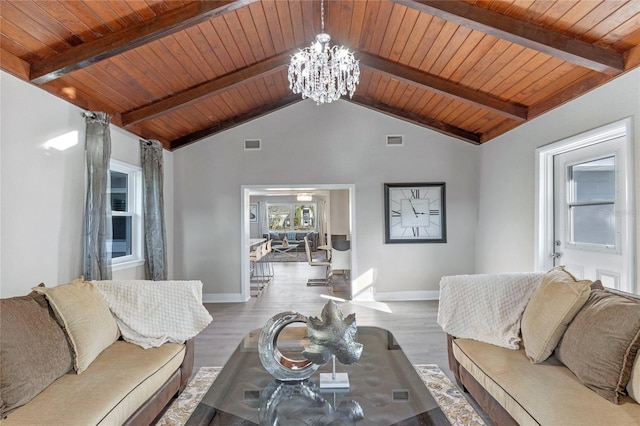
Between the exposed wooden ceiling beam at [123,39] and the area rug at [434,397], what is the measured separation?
8.80 feet

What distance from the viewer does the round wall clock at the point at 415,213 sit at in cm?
527

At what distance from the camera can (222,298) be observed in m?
5.25

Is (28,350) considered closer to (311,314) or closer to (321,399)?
(321,399)

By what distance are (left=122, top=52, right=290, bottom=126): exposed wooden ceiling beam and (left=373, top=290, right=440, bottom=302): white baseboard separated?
3651 millimetres

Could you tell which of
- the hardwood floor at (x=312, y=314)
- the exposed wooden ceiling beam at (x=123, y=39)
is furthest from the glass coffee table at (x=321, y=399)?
the exposed wooden ceiling beam at (x=123, y=39)

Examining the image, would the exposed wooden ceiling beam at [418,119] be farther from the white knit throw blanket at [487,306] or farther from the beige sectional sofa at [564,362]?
the beige sectional sofa at [564,362]

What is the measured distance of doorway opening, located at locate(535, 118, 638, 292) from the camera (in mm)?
2650

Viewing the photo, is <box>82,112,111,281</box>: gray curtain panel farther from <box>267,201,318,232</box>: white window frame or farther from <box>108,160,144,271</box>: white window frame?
<box>267,201,318,232</box>: white window frame

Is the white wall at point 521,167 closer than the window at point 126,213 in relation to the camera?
Yes

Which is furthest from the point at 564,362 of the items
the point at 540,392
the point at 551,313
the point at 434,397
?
the point at 434,397

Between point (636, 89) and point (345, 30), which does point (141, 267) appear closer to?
point (345, 30)

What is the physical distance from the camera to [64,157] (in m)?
2.91

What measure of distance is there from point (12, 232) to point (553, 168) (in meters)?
5.05

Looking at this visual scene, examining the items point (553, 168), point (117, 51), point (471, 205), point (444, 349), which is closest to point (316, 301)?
point (444, 349)
